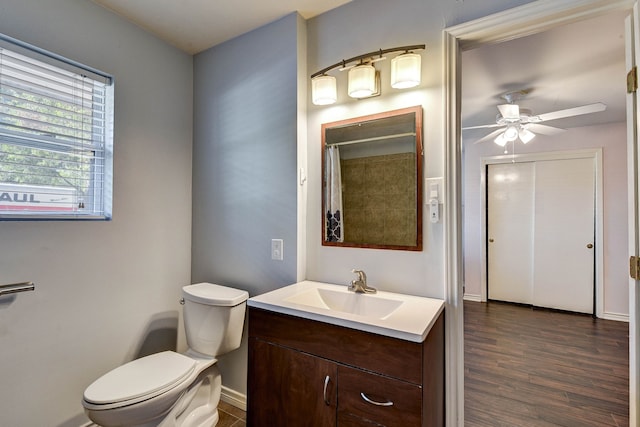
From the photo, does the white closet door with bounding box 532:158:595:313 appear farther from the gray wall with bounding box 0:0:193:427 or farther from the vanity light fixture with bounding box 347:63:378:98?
the gray wall with bounding box 0:0:193:427

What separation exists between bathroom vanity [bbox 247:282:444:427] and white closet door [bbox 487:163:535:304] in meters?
3.55

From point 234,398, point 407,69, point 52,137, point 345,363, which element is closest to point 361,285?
point 345,363

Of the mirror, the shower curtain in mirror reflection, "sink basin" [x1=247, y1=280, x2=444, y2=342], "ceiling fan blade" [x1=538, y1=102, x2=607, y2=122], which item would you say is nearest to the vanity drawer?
"sink basin" [x1=247, y1=280, x2=444, y2=342]

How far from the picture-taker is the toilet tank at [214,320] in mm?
1689

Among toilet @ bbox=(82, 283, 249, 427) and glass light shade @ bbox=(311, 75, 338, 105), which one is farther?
glass light shade @ bbox=(311, 75, 338, 105)

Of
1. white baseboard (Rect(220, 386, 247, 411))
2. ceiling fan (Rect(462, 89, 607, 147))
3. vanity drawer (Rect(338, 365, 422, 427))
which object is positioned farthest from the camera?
ceiling fan (Rect(462, 89, 607, 147))

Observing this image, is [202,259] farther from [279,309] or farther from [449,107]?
[449,107]

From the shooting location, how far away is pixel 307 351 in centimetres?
124

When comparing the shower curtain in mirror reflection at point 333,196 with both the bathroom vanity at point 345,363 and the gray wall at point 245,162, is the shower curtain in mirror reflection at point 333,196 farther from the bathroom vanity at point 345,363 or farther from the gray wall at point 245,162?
the bathroom vanity at point 345,363

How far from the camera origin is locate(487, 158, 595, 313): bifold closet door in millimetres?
3742

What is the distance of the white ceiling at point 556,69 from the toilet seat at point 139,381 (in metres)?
2.70

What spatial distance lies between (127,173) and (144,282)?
71cm

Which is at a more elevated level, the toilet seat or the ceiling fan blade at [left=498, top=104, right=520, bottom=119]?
the ceiling fan blade at [left=498, top=104, right=520, bottom=119]

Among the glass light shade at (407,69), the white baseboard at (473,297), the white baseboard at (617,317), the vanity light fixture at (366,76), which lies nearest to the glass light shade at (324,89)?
the vanity light fixture at (366,76)
